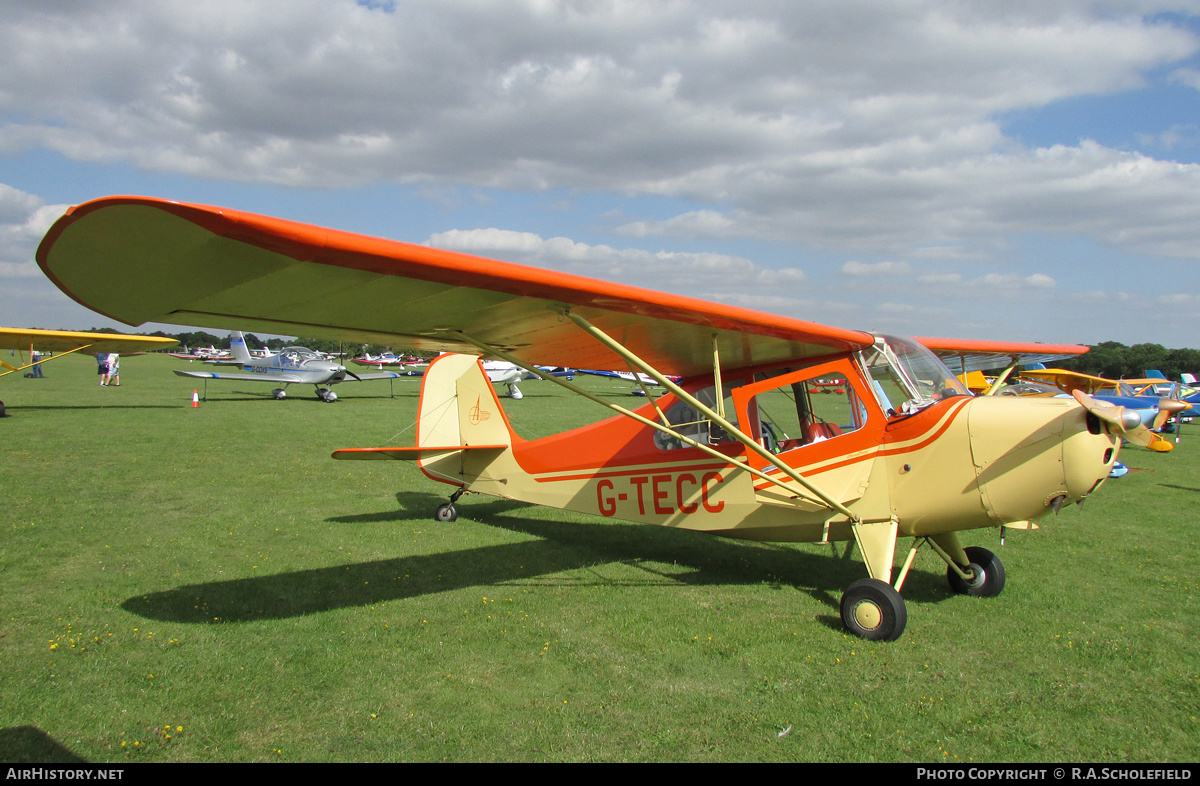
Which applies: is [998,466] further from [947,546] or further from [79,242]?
[79,242]

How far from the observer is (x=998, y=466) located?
4.30m

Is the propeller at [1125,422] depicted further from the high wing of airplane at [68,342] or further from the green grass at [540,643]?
the high wing of airplane at [68,342]

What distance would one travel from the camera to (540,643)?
441 cm

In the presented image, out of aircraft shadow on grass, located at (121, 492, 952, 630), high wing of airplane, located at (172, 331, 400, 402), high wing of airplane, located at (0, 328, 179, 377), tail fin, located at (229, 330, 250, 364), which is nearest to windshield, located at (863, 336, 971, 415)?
aircraft shadow on grass, located at (121, 492, 952, 630)

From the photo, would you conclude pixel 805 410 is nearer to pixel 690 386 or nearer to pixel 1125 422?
pixel 690 386

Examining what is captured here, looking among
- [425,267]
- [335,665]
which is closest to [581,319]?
[425,267]

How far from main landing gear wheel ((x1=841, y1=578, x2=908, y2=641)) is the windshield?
51.6 inches

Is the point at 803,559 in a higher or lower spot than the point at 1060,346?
lower

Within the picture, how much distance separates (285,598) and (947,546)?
529 centimetres

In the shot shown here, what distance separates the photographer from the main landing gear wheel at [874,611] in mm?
4406

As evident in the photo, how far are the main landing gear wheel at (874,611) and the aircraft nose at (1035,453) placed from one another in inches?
35.5

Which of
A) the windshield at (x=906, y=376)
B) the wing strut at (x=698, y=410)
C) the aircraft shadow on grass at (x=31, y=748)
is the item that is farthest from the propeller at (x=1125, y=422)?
the aircraft shadow on grass at (x=31, y=748)


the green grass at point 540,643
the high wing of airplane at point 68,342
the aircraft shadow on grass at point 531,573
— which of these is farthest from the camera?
the high wing of airplane at point 68,342

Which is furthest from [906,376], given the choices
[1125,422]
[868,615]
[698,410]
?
[868,615]
